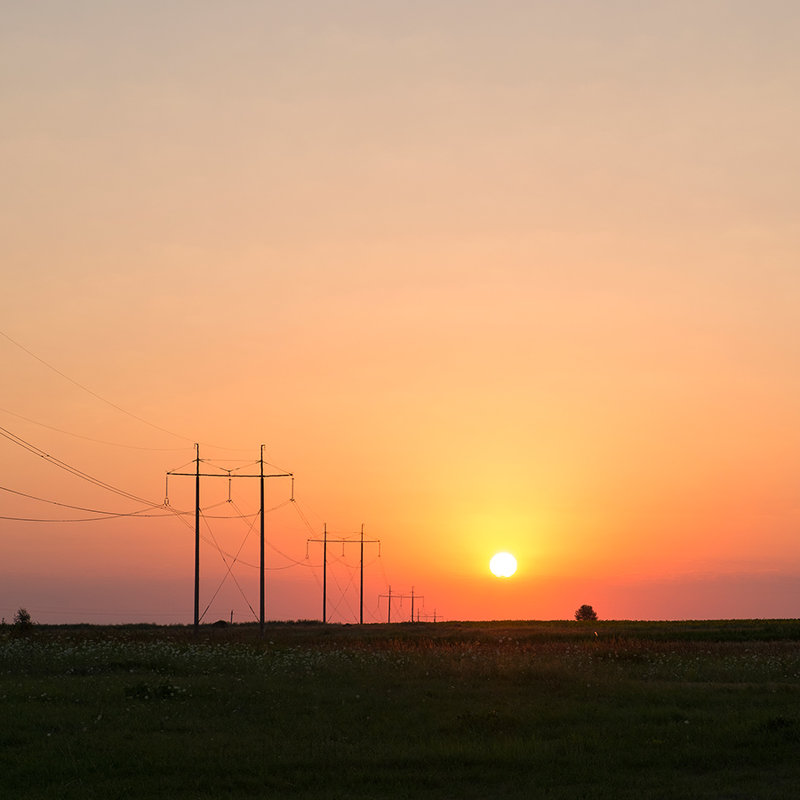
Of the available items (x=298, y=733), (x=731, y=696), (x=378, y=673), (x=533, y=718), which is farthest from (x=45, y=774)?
(x=731, y=696)

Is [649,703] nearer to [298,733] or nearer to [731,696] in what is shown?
[731,696]

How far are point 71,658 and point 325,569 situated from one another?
289 feet

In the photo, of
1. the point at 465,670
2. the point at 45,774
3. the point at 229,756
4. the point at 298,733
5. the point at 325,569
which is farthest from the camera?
the point at 325,569

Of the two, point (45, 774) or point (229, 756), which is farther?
point (229, 756)

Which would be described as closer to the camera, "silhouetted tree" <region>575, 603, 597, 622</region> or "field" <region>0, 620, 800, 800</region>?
"field" <region>0, 620, 800, 800</region>

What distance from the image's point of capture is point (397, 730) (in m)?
24.1

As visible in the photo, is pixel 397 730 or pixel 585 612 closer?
pixel 397 730

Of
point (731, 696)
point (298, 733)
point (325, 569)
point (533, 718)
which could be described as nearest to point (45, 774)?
point (298, 733)

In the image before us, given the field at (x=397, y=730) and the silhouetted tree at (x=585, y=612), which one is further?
the silhouetted tree at (x=585, y=612)

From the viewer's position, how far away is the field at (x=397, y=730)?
64.5 ft

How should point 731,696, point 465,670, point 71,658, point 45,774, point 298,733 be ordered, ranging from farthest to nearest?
point 71,658 → point 465,670 → point 731,696 → point 298,733 → point 45,774

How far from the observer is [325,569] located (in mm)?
126375

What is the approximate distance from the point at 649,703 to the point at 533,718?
13.3 feet

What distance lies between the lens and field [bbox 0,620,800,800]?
1966 cm
